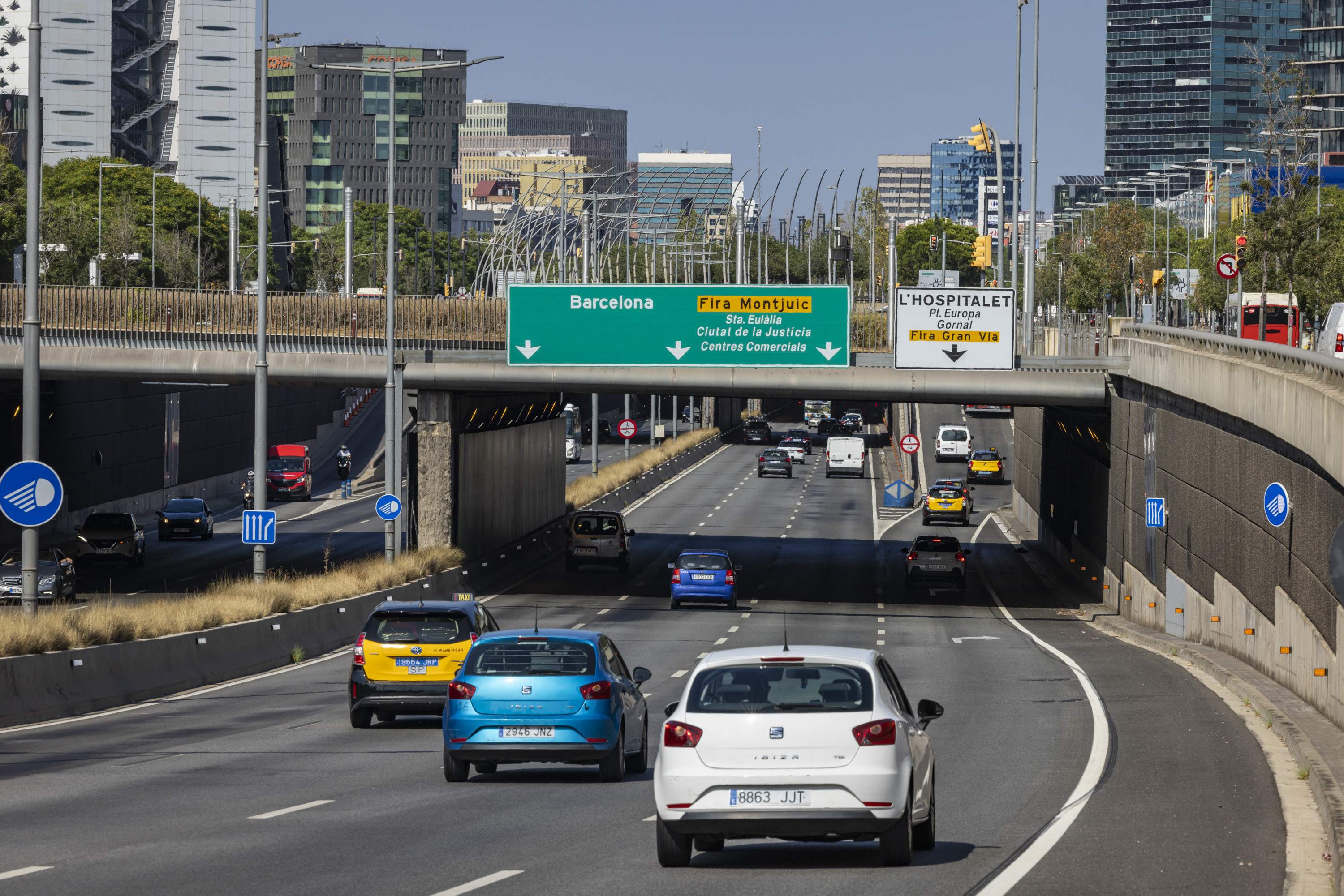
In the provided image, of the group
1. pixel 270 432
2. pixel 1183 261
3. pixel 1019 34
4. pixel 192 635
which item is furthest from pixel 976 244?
pixel 192 635

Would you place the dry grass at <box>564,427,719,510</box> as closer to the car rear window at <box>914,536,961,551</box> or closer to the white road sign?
the car rear window at <box>914,536,961,551</box>

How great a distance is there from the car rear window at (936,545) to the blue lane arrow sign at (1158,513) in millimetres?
13814

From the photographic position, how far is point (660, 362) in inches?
1842

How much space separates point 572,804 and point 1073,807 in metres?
4.32

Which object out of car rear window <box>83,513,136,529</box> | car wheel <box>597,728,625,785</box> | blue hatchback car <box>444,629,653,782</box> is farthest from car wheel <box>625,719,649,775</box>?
car rear window <box>83,513,136,529</box>

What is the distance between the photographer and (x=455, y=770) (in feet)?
59.1

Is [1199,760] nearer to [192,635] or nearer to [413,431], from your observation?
[192,635]

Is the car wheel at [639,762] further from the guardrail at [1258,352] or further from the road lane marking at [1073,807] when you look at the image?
the guardrail at [1258,352]

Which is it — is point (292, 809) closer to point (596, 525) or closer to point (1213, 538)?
point (1213, 538)

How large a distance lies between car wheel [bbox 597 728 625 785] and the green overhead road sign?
91.8 ft

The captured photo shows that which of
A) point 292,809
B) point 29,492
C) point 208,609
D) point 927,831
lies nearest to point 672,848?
point 927,831

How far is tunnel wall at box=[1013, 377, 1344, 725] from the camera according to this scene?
81.6ft

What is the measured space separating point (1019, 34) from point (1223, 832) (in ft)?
151

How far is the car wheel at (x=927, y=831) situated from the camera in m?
13.1
